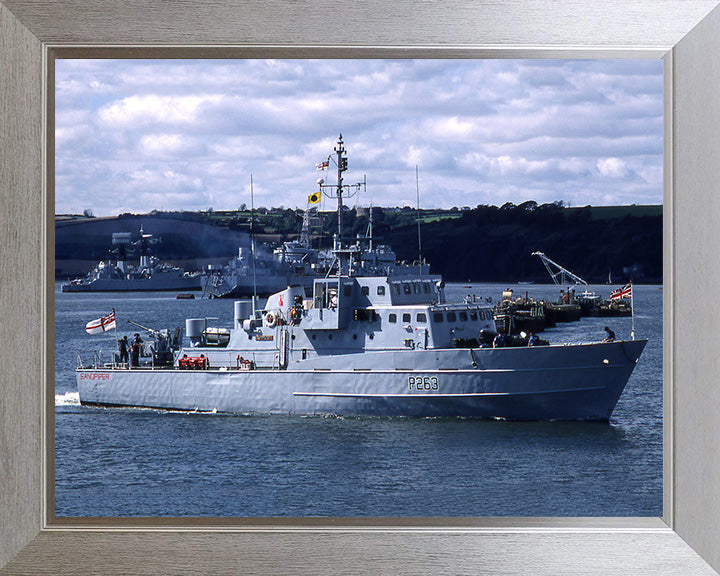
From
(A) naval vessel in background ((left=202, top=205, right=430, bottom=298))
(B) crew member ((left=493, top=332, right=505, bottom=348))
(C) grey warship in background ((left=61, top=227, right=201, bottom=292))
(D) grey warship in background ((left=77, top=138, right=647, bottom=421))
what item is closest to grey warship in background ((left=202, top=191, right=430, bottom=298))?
(A) naval vessel in background ((left=202, top=205, right=430, bottom=298))

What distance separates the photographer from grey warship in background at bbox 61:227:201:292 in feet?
39.7

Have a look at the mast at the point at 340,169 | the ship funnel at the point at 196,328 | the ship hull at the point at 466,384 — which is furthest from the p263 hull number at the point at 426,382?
the ship funnel at the point at 196,328

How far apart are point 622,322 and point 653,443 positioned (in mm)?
9118

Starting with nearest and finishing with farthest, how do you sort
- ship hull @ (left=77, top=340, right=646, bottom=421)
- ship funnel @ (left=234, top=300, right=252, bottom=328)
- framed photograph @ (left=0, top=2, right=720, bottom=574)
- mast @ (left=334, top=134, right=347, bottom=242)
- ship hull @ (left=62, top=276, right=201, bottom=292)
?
1. framed photograph @ (left=0, top=2, right=720, bottom=574)
2. ship hull @ (left=77, top=340, right=646, bottom=421)
3. mast @ (left=334, top=134, right=347, bottom=242)
4. ship funnel @ (left=234, top=300, right=252, bottom=328)
5. ship hull @ (left=62, top=276, right=201, bottom=292)

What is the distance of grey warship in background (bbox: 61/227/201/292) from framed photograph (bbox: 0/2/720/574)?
8.48 metres

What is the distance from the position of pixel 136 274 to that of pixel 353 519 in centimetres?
1086

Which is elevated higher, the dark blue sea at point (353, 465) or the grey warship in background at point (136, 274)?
the grey warship in background at point (136, 274)

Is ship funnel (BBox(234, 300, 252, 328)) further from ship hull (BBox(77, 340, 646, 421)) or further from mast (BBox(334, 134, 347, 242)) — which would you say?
mast (BBox(334, 134, 347, 242))

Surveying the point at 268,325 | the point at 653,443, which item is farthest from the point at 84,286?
the point at 653,443

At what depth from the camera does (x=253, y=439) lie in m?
8.88

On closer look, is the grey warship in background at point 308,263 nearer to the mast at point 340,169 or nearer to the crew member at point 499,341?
the mast at point 340,169

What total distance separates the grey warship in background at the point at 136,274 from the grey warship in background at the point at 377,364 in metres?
2.06

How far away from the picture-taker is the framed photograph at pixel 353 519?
124 inches

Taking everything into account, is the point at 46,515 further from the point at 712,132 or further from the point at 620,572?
the point at 712,132
